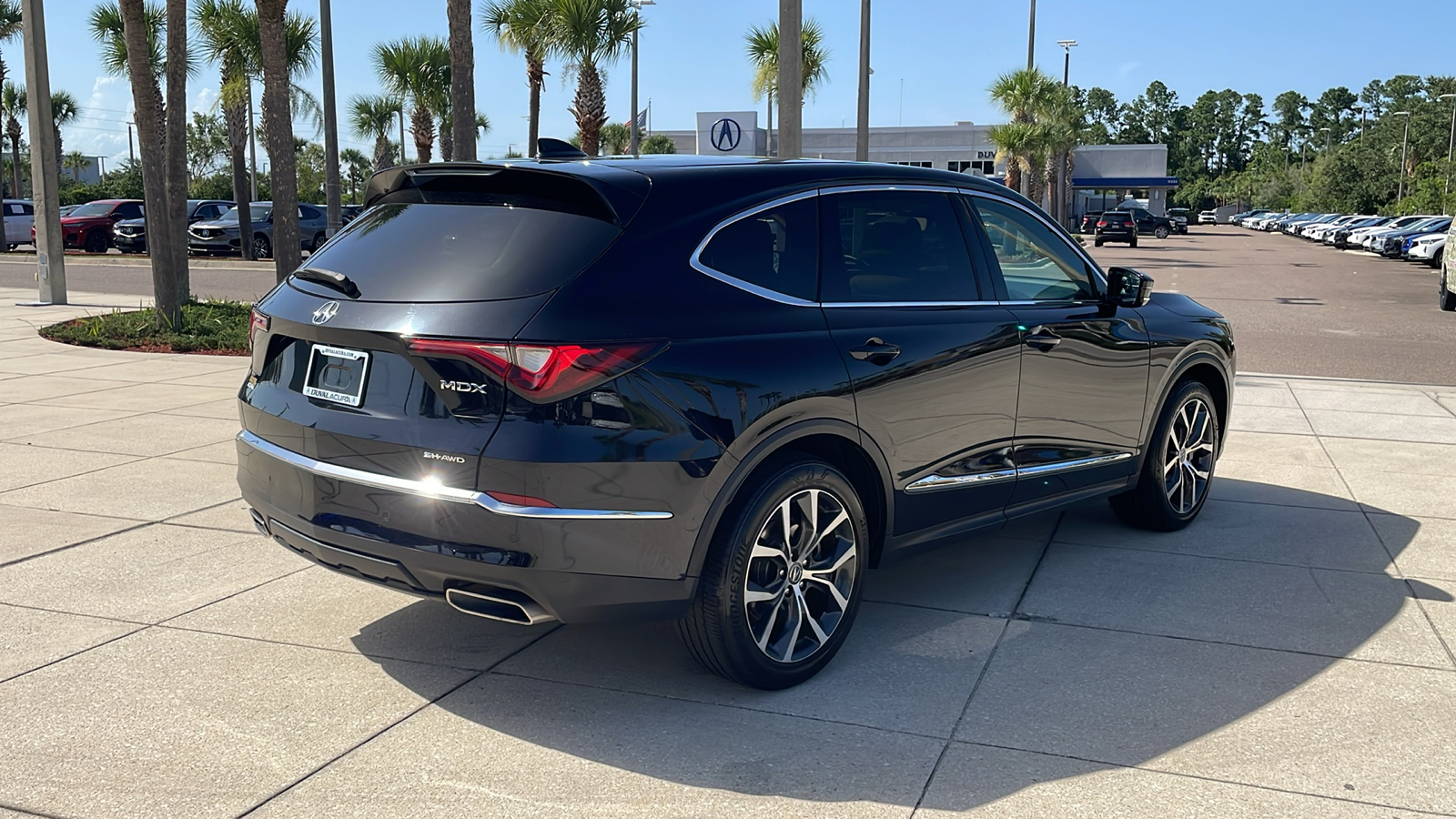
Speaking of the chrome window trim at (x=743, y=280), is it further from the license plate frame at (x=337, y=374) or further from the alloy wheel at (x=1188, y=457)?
the alloy wheel at (x=1188, y=457)

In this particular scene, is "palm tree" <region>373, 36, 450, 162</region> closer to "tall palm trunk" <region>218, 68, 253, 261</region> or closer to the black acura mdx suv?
"tall palm trunk" <region>218, 68, 253, 261</region>

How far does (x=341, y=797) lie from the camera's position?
353 centimetres

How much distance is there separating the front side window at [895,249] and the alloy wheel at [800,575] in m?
0.77

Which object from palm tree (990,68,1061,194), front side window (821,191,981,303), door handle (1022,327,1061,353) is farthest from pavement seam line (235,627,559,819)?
palm tree (990,68,1061,194)

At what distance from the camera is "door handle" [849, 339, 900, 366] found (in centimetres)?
446

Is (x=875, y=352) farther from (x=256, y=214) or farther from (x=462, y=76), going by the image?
(x=256, y=214)

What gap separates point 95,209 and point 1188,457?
3795 cm

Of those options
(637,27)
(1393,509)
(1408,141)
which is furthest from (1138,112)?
(1393,509)

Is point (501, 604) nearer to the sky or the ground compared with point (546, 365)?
nearer to the ground

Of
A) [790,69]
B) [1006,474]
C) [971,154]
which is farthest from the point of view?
[971,154]

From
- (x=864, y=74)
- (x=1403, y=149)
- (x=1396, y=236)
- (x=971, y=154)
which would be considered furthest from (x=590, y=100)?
(x=1403, y=149)

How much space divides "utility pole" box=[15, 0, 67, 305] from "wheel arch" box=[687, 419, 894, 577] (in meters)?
16.8

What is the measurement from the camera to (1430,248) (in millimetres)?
37250

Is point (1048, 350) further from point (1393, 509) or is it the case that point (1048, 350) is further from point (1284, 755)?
point (1393, 509)
